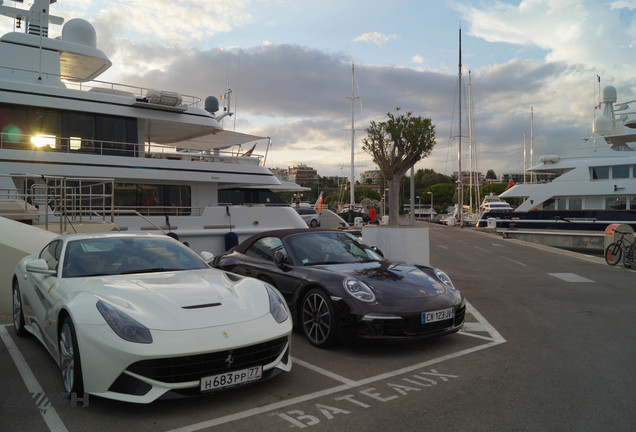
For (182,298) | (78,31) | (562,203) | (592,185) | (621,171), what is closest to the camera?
(182,298)

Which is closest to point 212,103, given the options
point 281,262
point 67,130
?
point 67,130

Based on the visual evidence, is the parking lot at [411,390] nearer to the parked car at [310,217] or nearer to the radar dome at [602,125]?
the parked car at [310,217]

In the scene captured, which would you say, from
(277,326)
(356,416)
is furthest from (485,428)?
(277,326)

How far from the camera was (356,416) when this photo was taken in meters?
3.49

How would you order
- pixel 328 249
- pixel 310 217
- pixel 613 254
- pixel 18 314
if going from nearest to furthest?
pixel 18 314 → pixel 328 249 → pixel 613 254 → pixel 310 217

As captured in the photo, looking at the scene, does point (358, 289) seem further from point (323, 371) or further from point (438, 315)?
point (323, 371)

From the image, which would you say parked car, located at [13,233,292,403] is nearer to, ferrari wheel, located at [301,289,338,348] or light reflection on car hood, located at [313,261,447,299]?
ferrari wheel, located at [301,289,338,348]

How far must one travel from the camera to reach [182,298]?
12.9 ft

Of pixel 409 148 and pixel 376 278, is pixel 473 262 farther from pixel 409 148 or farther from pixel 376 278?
pixel 376 278

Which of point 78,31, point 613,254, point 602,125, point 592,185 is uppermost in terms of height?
point 78,31

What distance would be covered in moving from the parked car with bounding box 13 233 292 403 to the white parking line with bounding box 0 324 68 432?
0.83ft

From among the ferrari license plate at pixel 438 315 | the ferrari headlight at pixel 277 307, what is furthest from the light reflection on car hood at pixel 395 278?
the ferrari headlight at pixel 277 307

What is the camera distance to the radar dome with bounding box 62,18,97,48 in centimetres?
1855

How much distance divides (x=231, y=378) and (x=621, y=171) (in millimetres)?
36969
